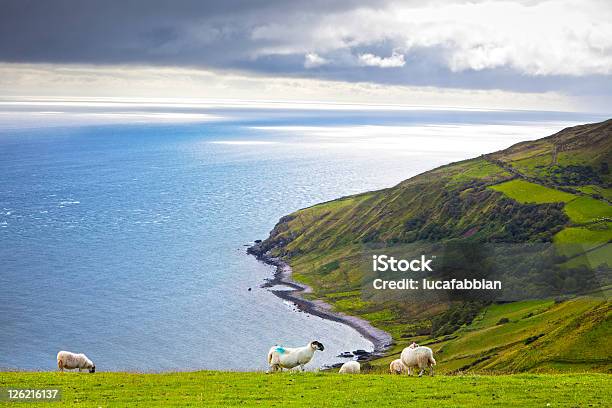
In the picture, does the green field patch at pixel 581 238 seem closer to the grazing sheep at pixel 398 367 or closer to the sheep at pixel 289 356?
the grazing sheep at pixel 398 367

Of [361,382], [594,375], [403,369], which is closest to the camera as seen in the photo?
[361,382]

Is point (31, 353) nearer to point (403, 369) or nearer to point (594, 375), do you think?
point (403, 369)

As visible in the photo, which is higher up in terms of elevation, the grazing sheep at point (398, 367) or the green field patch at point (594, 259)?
the grazing sheep at point (398, 367)

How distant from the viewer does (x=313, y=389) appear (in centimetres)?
3416

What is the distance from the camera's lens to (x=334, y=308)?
195 metres

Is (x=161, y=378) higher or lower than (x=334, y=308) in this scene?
higher

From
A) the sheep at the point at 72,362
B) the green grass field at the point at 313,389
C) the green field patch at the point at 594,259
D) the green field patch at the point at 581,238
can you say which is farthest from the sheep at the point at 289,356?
the green field patch at the point at 581,238

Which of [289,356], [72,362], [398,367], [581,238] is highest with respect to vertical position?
[289,356]

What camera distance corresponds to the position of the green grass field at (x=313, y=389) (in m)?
31.1

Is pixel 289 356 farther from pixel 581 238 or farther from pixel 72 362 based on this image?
pixel 581 238

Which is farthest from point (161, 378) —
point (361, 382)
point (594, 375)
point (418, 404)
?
point (594, 375)

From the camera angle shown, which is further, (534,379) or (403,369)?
(403,369)

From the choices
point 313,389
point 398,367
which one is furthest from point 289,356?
point 398,367

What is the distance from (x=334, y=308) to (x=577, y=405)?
166934 mm
